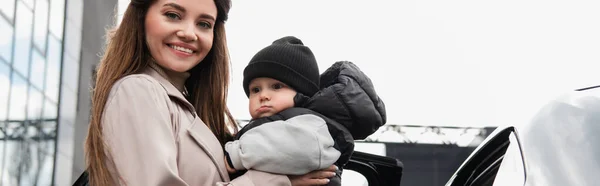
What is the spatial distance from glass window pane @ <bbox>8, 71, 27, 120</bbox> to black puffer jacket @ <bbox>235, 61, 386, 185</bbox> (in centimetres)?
1893

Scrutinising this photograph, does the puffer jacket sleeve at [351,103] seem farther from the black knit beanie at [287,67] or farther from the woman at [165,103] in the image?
the woman at [165,103]

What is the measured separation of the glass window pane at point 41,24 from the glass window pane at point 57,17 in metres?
0.63

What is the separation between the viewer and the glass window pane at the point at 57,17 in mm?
24781

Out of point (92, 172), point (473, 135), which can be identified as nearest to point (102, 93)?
point (92, 172)

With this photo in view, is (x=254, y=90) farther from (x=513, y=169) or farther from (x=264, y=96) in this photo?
(x=513, y=169)

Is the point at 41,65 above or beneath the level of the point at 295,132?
beneath

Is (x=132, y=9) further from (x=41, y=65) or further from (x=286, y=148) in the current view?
(x=41, y=65)

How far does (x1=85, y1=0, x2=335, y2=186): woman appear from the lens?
2.83 metres

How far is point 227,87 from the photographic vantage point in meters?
3.48

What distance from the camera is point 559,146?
2.37 m

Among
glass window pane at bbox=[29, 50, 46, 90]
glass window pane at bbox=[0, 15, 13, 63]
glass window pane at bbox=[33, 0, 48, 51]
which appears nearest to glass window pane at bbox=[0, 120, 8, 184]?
glass window pane at bbox=[0, 15, 13, 63]

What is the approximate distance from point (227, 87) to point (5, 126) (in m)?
18.6

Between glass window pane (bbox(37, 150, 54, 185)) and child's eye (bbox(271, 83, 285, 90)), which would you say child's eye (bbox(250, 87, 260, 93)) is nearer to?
child's eye (bbox(271, 83, 285, 90))

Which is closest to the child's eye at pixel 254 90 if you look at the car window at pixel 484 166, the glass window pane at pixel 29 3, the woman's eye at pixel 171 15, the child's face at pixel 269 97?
the child's face at pixel 269 97
